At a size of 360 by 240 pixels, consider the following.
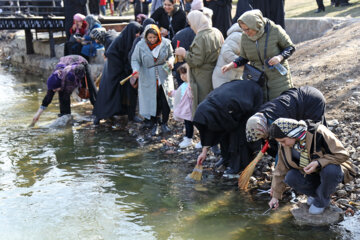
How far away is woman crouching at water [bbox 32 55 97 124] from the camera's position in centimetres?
811

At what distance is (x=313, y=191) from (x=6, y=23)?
11091 millimetres

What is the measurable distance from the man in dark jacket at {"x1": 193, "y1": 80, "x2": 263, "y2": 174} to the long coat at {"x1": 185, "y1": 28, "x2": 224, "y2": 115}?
905mm

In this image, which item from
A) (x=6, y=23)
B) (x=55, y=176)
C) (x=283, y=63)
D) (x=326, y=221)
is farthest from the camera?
(x=6, y=23)

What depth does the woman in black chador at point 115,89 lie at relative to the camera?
8.18 m

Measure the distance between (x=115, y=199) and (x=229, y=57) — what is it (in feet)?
6.92

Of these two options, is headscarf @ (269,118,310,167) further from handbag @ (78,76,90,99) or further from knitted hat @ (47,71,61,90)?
handbag @ (78,76,90,99)

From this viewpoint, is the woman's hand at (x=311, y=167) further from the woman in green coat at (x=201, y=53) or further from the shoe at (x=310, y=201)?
the woman in green coat at (x=201, y=53)

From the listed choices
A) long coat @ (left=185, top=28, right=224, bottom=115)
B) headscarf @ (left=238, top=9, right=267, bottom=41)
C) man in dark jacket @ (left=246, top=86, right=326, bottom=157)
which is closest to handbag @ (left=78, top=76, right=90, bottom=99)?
long coat @ (left=185, top=28, right=224, bottom=115)

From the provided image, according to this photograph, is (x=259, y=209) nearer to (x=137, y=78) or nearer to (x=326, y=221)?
(x=326, y=221)

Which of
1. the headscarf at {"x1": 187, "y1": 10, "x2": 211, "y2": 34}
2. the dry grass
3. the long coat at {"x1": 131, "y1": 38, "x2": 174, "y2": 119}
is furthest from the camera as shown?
the dry grass

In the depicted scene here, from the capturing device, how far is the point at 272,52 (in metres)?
5.36

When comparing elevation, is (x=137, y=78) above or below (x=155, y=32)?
below

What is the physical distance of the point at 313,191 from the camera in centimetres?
447

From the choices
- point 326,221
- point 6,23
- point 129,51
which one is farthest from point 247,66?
point 6,23
